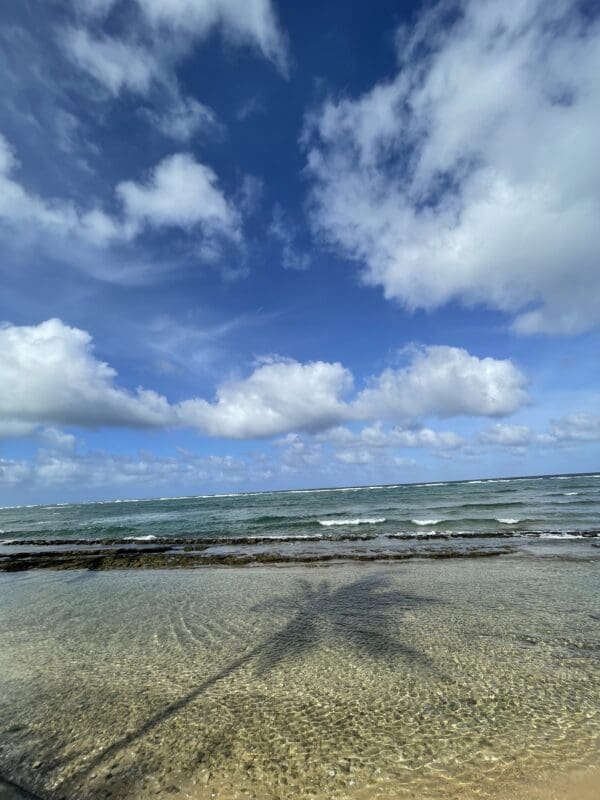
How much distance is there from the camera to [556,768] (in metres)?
4.58

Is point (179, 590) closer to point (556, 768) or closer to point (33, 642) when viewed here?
point (33, 642)

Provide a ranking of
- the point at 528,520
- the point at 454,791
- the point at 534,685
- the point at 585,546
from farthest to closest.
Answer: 1. the point at 528,520
2. the point at 585,546
3. the point at 534,685
4. the point at 454,791

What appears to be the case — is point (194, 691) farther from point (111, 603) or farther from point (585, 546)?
point (585, 546)

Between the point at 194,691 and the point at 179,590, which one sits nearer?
the point at 194,691

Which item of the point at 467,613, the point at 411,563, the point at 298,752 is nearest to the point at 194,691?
the point at 298,752

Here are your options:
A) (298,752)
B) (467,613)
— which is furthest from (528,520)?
(298,752)

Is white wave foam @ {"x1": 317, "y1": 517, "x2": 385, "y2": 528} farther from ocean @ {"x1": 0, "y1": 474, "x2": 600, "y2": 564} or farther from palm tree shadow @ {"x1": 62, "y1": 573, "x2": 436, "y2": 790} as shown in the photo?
palm tree shadow @ {"x1": 62, "y1": 573, "x2": 436, "y2": 790}

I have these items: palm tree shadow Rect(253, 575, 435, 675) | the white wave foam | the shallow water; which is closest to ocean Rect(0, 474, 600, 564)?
the white wave foam

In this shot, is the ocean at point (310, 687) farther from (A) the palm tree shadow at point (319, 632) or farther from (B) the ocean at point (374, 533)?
(B) the ocean at point (374, 533)

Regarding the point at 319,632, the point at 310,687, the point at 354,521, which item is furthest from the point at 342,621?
the point at 354,521

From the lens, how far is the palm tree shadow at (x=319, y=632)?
5.85 meters

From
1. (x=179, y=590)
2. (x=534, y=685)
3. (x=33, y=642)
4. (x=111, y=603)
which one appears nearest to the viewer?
(x=534, y=685)

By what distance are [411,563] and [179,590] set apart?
9.72 m

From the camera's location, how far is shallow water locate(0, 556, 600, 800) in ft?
15.3
